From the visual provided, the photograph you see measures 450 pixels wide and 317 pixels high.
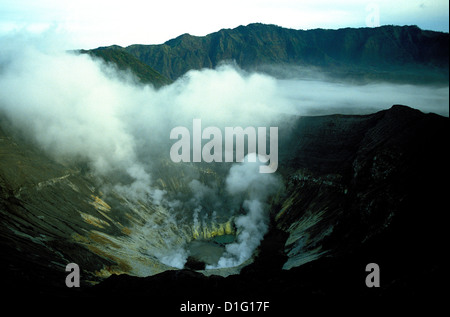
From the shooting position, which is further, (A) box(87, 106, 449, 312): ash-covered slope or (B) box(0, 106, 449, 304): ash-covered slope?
(B) box(0, 106, 449, 304): ash-covered slope

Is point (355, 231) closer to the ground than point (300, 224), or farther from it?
farther from it

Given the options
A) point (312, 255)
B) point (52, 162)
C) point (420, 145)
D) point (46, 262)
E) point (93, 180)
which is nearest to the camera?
point (46, 262)

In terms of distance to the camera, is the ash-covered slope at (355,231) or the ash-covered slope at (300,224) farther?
the ash-covered slope at (300,224)

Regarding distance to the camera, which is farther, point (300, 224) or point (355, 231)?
point (300, 224)

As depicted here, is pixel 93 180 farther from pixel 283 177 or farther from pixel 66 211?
pixel 283 177

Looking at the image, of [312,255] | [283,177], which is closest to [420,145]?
[312,255]

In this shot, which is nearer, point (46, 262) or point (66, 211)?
point (46, 262)
